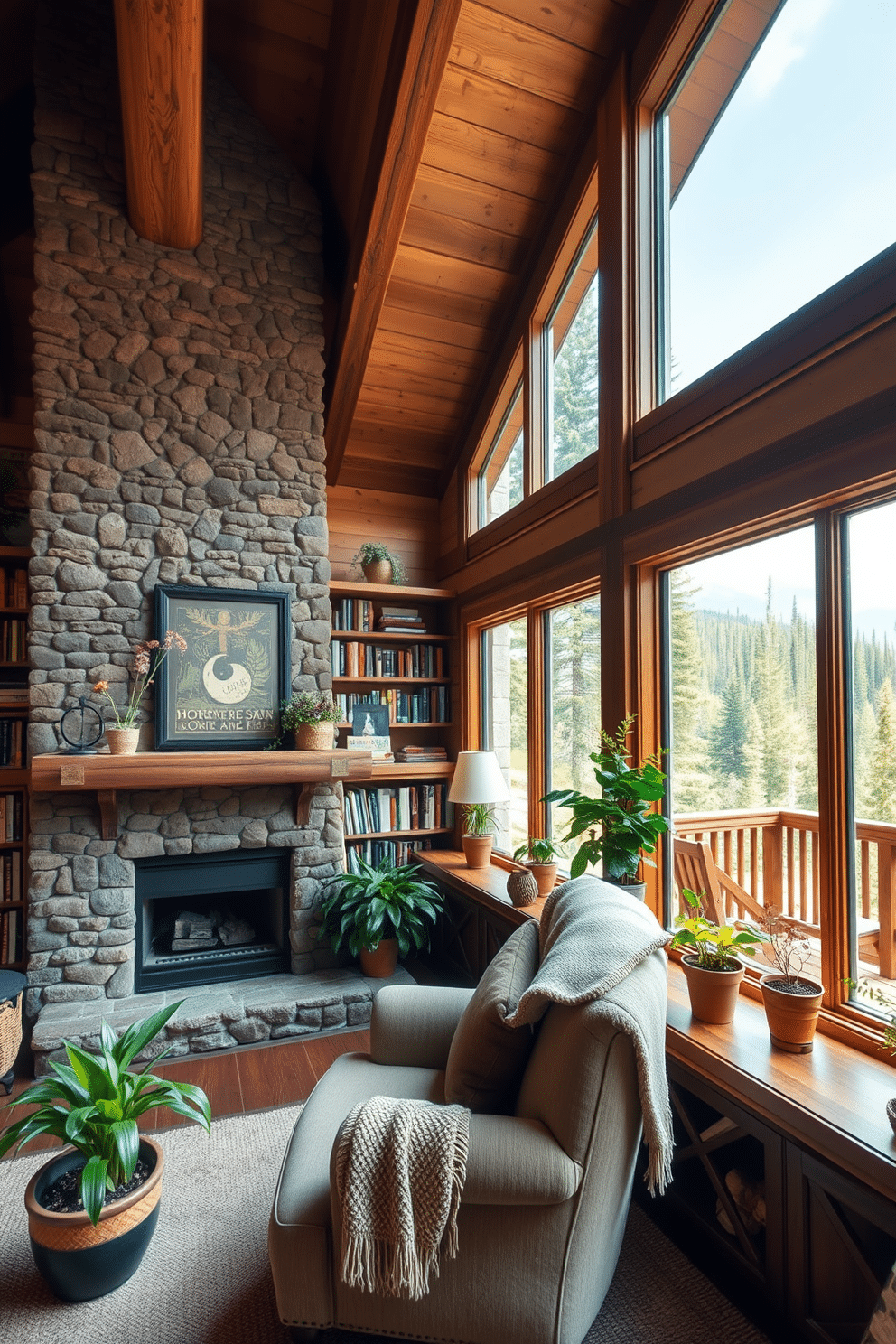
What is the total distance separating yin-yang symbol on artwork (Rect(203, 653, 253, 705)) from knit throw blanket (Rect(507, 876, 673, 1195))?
2.40m

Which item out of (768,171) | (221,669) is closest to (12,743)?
(221,669)

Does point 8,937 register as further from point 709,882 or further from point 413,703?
point 709,882

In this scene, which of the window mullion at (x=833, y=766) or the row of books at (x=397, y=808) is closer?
the window mullion at (x=833, y=766)

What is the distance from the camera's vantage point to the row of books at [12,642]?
3.76 metres

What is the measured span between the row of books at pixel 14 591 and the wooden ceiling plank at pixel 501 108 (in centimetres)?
313

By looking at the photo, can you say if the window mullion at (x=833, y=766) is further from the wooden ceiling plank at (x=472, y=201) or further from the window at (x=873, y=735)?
the wooden ceiling plank at (x=472, y=201)

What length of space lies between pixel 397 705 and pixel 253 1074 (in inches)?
88.7

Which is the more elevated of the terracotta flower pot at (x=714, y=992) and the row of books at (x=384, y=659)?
the row of books at (x=384, y=659)

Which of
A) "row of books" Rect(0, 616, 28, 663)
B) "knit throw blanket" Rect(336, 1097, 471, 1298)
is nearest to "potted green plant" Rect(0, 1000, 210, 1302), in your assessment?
"knit throw blanket" Rect(336, 1097, 471, 1298)

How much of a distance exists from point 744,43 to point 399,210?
1463 millimetres

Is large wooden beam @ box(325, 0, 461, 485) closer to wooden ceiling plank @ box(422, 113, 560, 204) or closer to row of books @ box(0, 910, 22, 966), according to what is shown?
wooden ceiling plank @ box(422, 113, 560, 204)

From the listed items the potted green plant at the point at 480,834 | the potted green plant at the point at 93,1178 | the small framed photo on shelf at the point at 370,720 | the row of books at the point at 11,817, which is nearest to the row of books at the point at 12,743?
the row of books at the point at 11,817

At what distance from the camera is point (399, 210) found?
10.4 ft

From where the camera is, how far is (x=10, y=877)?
371 cm
